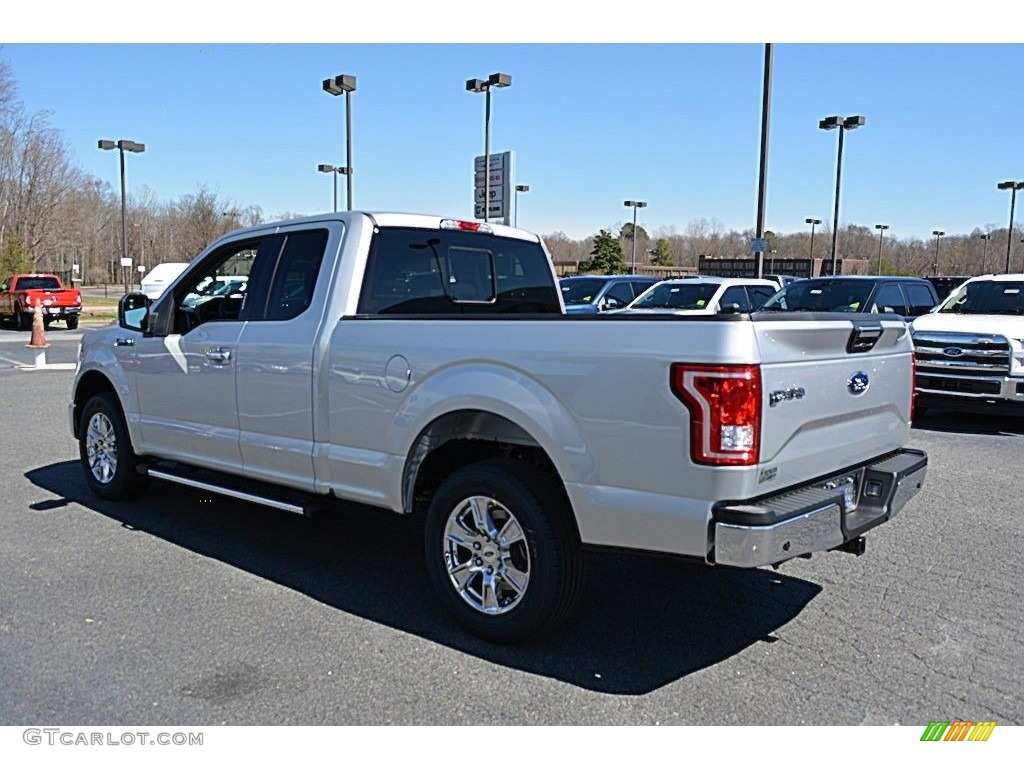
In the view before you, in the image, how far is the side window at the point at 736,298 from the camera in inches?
639

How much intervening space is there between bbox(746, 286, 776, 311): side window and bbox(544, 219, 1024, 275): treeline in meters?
72.5

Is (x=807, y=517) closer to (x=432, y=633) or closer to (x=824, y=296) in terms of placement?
(x=432, y=633)

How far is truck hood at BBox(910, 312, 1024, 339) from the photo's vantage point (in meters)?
9.98

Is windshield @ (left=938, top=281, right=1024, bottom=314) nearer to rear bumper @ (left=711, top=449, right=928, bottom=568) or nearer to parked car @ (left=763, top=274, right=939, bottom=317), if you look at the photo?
parked car @ (left=763, top=274, right=939, bottom=317)

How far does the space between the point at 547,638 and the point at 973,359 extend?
796cm

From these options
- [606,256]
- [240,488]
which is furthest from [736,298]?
[606,256]

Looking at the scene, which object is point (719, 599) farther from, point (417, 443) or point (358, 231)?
point (358, 231)

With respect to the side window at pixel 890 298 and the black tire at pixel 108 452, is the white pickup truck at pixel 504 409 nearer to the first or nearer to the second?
the black tire at pixel 108 452

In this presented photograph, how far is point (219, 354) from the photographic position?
541cm

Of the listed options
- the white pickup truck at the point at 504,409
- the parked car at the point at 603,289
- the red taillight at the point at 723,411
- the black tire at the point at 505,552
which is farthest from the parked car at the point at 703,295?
the red taillight at the point at 723,411

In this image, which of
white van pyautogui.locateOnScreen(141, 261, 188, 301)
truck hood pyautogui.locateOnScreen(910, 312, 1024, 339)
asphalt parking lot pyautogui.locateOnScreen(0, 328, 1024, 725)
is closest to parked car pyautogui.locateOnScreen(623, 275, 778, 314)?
truck hood pyautogui.locateOnScreen(910, 312, 1024, 339)

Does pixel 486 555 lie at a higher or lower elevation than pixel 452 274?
lower

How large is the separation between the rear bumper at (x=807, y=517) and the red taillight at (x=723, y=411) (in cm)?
21

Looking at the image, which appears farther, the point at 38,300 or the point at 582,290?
the point at 38,300
